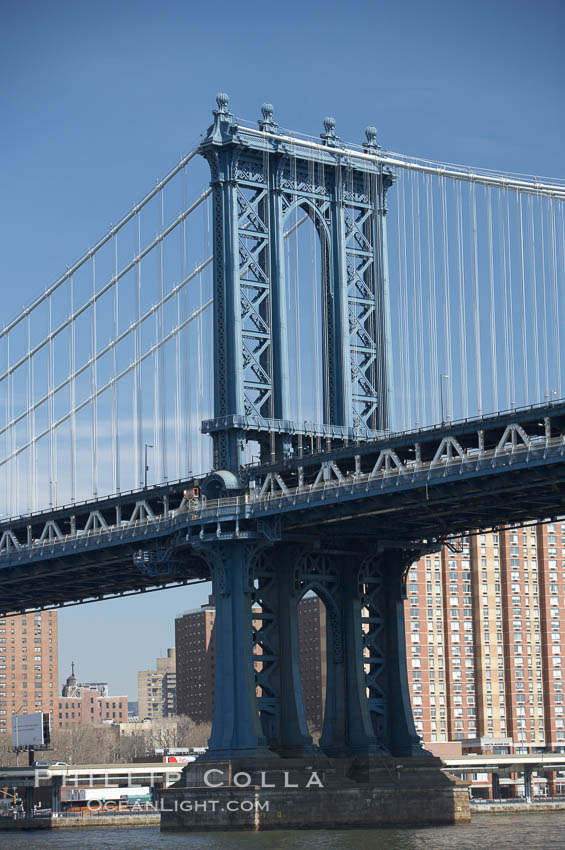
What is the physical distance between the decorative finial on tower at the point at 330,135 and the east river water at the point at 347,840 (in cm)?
3949

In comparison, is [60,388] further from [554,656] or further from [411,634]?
[554,656]

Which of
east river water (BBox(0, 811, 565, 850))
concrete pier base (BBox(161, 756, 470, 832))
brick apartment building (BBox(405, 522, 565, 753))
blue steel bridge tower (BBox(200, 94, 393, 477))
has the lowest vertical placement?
east river water (BBox(0, 811, 565, 850))

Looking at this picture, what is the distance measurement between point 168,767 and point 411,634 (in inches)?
1888

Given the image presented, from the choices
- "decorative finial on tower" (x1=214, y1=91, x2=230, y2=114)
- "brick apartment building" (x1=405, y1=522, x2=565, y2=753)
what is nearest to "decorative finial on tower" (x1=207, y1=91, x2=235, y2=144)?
"decorative finial on tower" (x1=214, y1=91, x2=230, y2=114)

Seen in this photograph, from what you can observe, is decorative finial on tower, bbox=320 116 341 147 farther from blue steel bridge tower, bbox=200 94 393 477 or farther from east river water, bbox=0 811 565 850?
east river water, bbox=0 811 565 850

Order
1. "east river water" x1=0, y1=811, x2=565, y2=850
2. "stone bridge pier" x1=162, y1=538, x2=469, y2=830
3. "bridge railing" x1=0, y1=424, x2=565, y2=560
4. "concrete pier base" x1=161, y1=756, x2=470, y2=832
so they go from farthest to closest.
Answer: "stone bridge pier" x1=162, y1=538, x2=469, y2=830
"concrete pier base" x1=161, y1=756, x2=470, y2=832
"bridge railing" x1=0, y1=424, x2=565, y2=560
"east river water" x1=0, y1=811, x2=565, y2=850

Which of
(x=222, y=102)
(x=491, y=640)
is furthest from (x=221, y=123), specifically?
(x=491, y=640)

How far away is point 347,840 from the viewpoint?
275 ft

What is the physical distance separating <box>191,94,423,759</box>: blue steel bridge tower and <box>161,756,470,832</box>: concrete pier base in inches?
50.5

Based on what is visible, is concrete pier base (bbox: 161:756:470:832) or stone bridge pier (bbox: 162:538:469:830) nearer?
concrete pier base (bbox: 161:756:470:832)

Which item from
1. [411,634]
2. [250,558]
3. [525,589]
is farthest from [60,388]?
[525,589]

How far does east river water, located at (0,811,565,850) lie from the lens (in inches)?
3162

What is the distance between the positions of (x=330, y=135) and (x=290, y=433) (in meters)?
18.7

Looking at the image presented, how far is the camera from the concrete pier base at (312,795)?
3546 inches
